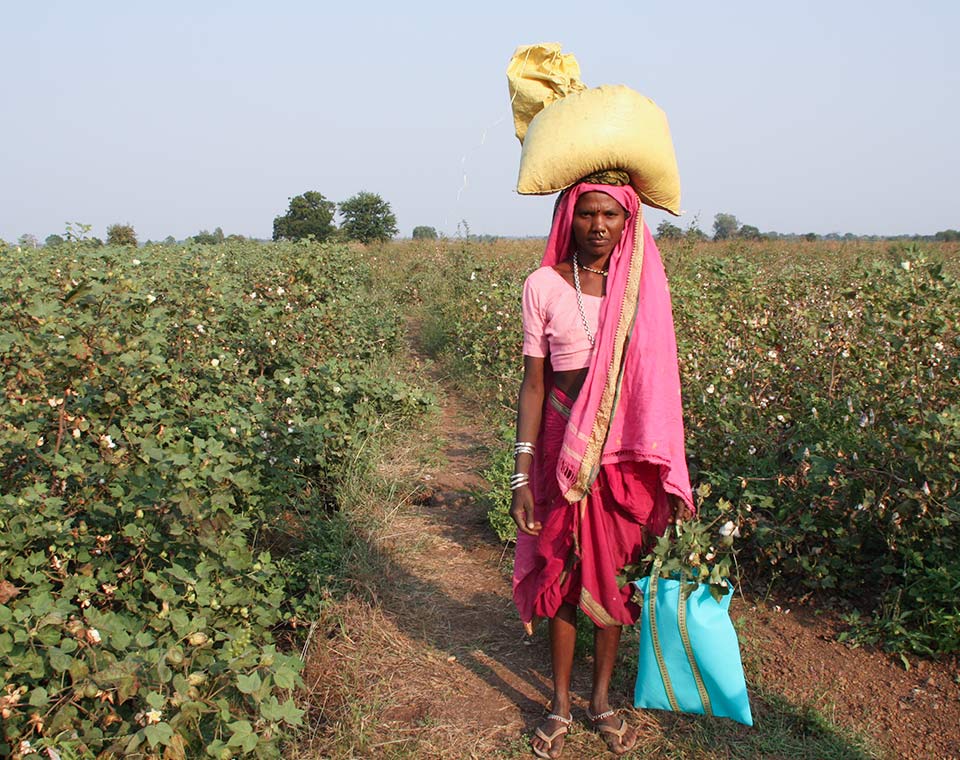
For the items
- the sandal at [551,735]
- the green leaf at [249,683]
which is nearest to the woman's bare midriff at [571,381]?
the sandal at [551,735]

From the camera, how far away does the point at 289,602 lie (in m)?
3.09

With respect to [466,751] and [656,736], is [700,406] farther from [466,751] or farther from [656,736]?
[466,751]

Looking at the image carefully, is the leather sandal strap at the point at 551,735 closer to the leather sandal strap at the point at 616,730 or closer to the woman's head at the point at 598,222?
the leather sandal strap at the point at 616,730

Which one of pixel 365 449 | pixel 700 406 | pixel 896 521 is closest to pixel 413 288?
pixel 365 449

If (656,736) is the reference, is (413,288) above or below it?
above

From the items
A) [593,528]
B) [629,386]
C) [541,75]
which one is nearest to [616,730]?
[593,528]

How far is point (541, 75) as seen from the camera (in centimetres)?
231

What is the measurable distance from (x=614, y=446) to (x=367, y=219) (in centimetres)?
2809

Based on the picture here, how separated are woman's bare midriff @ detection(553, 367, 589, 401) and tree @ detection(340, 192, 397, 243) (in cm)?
2562

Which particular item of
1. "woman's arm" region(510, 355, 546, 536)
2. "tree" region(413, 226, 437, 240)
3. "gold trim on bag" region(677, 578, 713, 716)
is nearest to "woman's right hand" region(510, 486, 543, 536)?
"woman's arm" region(510, 355, 546, 536)

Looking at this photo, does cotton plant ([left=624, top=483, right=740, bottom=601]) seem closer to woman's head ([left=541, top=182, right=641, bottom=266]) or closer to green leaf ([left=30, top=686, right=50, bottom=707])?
woman's head ([left=541, top=182, right=641, bottom=266])

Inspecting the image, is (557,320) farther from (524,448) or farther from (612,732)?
(612,732)

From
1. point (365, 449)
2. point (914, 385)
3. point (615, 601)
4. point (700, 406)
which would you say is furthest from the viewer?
point (365, 449)

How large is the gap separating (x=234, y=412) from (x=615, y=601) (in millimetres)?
1810
